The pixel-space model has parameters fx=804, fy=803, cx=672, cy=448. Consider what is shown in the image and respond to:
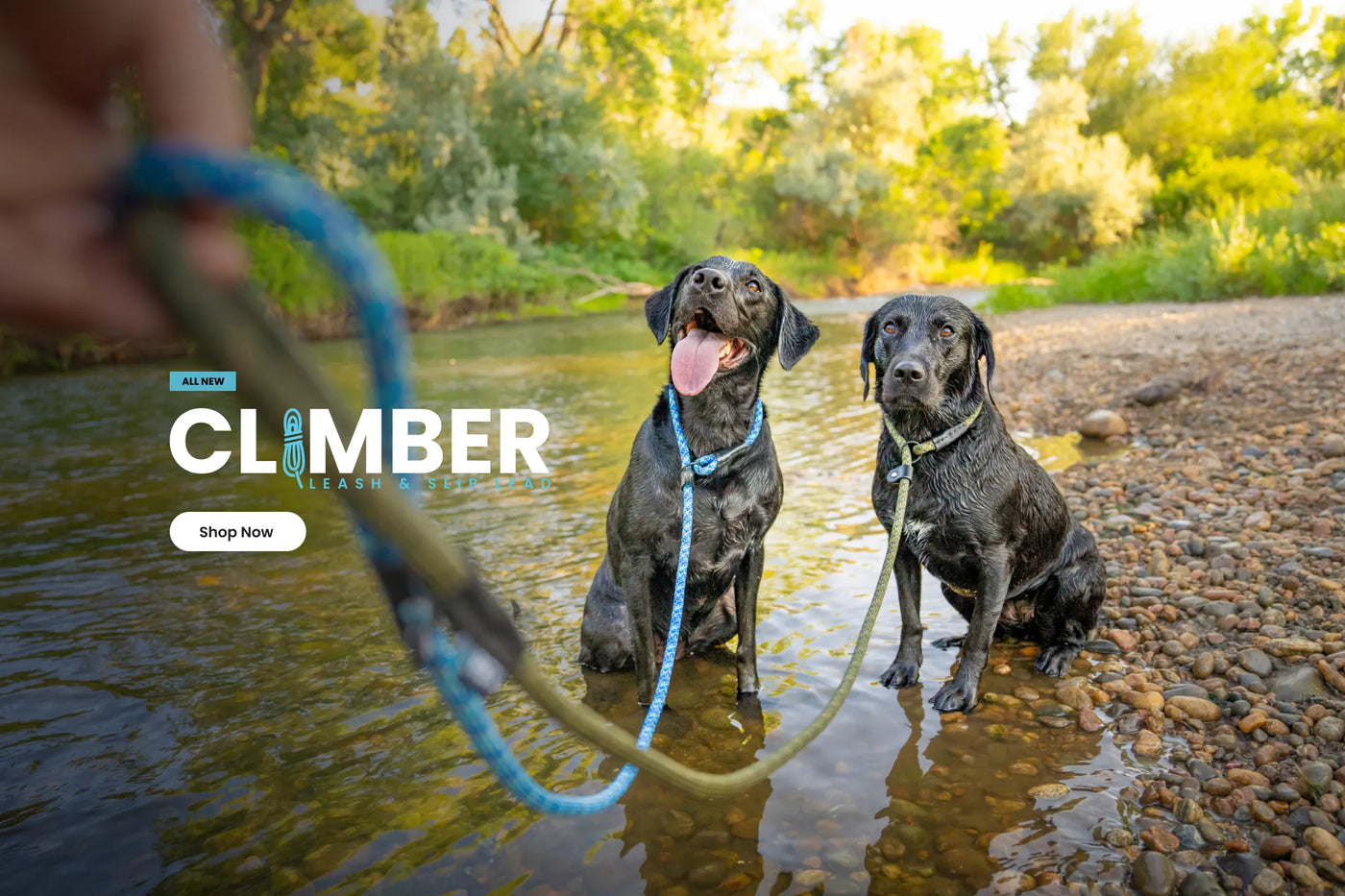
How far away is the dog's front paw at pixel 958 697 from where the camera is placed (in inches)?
142

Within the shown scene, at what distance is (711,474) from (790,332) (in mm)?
878

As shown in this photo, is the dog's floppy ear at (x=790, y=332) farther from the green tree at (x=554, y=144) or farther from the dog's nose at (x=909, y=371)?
the green tree at (x=554, y=144)

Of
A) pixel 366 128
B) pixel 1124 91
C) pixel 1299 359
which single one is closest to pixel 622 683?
pixel 1299 359

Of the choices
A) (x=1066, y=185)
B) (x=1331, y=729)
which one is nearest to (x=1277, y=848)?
(x=1331, y=729)

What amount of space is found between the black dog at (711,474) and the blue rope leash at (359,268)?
2269 millimetres

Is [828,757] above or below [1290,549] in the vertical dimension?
below

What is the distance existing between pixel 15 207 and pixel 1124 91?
58.6 m

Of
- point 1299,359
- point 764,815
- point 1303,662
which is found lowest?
point 764,815

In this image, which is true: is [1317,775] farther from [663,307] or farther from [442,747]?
[442,747]

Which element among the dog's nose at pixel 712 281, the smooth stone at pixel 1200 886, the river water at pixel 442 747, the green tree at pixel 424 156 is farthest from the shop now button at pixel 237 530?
the green tree at pixel 424 156

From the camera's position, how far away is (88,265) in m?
0.80

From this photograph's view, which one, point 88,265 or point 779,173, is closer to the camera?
point 88,265

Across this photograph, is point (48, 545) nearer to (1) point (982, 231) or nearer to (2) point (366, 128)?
(2) point (366, 128)

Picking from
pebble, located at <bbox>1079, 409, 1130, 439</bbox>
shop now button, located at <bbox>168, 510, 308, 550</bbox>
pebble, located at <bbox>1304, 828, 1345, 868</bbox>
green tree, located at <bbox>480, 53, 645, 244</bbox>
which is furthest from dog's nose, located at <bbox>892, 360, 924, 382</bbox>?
green tree, located at <bbox>480, 53, 645, 244</bbox>
